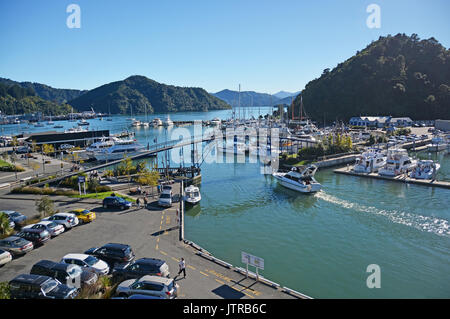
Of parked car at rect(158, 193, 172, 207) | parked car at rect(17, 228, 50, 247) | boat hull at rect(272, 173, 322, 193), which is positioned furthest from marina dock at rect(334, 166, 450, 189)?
parked car at rect(17, 228, 50, 247)

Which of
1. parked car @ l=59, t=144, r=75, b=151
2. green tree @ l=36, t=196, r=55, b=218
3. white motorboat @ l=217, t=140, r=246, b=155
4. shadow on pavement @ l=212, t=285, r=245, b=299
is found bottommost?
shadow on pavement @ l=212, t=285, r=245, b=299

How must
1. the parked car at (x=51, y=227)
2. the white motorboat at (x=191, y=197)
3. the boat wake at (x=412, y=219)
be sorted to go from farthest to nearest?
the white motorboat at (x=191, y=197) → the boat wake at (x=412, y=219) → the parked car at (x=51, y=227)

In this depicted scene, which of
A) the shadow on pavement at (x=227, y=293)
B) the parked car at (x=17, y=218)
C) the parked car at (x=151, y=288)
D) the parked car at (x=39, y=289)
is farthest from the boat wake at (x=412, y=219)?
the parked car at (x=17, y=218)

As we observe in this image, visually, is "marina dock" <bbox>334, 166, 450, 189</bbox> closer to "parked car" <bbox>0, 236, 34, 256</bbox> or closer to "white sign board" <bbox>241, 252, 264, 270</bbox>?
"white sign board" <bbox>241, 252, 264, 270</bbox>

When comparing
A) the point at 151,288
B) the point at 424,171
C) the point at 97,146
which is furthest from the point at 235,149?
the point at 151,288

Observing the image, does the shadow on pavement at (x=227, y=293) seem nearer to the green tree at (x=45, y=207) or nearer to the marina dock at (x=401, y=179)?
the green tree at (x=45, y=207)
